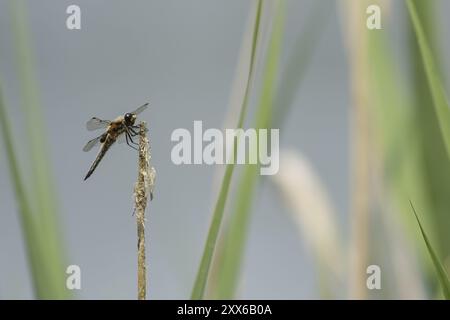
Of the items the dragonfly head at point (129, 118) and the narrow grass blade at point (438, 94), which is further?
the dragonfly head at point (129, 118)

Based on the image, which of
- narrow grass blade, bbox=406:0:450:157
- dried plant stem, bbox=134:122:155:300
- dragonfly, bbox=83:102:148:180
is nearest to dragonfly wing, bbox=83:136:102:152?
dragonfly, bbox=83:102:148:180

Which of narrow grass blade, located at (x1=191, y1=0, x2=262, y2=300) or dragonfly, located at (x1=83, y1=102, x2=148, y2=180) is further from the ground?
dragonfly, located at (x1=83, y1=102, x2=148, y2=180)

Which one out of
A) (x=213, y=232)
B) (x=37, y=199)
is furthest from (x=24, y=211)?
(x=213, y=232)

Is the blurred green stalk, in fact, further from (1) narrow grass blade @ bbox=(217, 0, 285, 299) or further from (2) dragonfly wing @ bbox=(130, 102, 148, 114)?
(2) dragonfly wing @ bbox=(130, 102, 148, 114)

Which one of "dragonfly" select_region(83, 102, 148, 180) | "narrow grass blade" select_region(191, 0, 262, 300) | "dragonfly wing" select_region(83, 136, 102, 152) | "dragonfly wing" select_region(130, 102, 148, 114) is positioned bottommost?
"narrow grass blade" select_region(191, 0, 262, 300)

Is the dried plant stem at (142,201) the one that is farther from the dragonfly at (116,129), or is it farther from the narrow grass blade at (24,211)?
the dragonfly at (116,129)

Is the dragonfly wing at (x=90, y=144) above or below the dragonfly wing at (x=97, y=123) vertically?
below

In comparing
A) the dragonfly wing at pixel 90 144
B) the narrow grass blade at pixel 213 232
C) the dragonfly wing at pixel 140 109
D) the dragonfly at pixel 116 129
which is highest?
the dragonfly wing at pixel 140 109

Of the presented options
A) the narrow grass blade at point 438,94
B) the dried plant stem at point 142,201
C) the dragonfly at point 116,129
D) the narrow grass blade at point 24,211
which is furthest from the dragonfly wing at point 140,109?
the narrow grass blade at point 438,94
